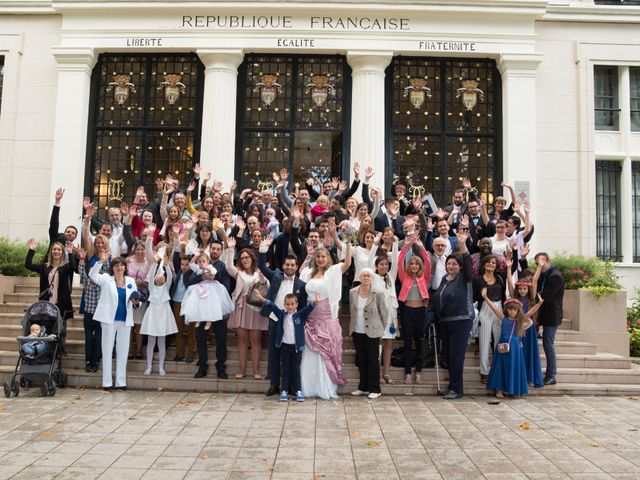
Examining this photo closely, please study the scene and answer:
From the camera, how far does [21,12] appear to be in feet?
56.7

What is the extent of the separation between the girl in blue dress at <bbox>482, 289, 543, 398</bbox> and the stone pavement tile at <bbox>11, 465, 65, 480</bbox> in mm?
6478

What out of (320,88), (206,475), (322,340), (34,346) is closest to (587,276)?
(322,340)

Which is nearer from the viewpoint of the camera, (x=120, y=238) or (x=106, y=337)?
(x=106, y=337)

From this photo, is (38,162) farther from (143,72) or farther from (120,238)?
(120,238)

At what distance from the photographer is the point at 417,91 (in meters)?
17.5

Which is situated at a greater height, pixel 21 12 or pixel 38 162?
pixel 21 12

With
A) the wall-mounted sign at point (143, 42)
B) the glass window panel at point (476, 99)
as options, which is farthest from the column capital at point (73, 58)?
the glass window panel at point (476, 99)

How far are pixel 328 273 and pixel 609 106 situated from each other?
12874mm

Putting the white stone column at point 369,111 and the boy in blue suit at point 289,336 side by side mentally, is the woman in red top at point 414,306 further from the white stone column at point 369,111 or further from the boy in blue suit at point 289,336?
the white stone column at point 369,111

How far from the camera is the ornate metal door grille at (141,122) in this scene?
17375mm

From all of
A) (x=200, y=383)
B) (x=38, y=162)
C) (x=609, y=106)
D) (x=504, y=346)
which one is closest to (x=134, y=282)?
(x=200, y=383)

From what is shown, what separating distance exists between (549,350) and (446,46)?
10218mm

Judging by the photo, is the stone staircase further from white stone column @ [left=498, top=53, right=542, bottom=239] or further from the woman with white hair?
white stone column @ [left=498, top=53, right=542, bottom=239]

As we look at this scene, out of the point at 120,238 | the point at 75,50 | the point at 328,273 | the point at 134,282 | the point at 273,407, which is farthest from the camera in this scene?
the point at 75,50
